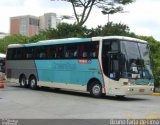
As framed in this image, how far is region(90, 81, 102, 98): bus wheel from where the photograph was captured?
2248 cm

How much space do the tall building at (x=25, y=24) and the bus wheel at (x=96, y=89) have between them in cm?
10295

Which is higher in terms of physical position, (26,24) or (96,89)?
(26,24)

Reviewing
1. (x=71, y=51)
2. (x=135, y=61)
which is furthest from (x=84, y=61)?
(x=135, y=61)

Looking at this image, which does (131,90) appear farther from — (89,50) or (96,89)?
(89,50)

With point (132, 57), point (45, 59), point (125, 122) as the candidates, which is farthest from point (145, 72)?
point (125, 122)

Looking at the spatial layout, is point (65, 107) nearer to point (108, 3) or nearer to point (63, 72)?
point (63, 72)

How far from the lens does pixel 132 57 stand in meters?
21.5

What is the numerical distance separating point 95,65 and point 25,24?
10596 cm

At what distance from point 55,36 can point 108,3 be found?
6869 millimetres

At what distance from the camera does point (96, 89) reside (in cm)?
2270

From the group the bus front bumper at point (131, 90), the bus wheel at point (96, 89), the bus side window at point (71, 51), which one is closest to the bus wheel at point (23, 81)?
the bus side window at point (71, 51)

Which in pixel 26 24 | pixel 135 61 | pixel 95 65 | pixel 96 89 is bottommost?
pixel 96 89

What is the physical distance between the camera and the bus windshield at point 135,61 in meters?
21.1

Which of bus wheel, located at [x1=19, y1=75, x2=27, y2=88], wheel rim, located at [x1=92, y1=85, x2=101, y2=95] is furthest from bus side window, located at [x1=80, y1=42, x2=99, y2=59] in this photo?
bus wheel, located at [x1=19, y1=75, x2=27, y2=88]
